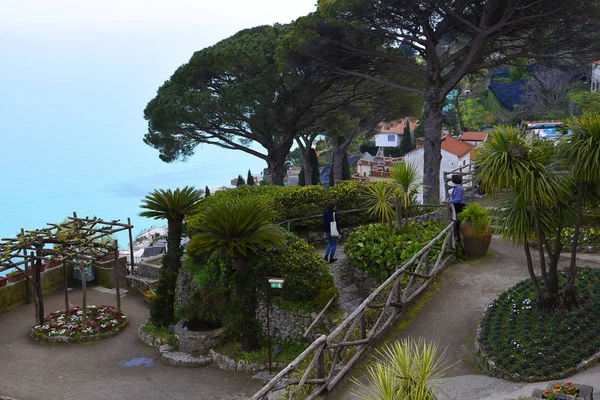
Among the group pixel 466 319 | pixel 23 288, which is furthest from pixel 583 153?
pixel 23 288

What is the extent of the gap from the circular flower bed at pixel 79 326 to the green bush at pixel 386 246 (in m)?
8.18

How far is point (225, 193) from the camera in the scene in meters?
18.9

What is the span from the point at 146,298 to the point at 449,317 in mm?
13787

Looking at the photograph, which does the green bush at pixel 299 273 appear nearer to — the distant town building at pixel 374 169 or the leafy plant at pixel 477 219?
the leafy plant at pixel 477 219

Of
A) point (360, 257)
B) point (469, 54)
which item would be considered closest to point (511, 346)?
point (360, 257)

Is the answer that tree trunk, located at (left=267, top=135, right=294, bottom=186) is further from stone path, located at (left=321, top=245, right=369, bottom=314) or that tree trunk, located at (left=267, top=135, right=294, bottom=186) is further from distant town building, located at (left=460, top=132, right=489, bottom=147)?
distant town building, located at (left=460, top=132, right=489, bottom=147)

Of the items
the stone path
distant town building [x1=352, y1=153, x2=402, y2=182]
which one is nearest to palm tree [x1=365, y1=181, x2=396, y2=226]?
the stone path

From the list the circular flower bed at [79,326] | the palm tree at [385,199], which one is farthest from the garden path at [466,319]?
the circular flower bed at [79,326]

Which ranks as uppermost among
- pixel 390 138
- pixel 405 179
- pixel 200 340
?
pixel 390 138

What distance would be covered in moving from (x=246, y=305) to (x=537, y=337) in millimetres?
7482

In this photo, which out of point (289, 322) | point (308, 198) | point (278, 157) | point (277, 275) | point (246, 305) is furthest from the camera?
point (278, 157)

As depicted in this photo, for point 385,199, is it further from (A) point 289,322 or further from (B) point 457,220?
(A) point 289,322

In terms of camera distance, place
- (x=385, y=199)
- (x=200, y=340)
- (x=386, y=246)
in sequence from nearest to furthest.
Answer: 1. (x=386, y=246)
2. (x=200, y=340)
3. (x=385, y=199)

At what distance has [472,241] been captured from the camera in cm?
1358
